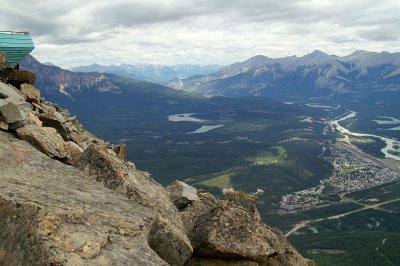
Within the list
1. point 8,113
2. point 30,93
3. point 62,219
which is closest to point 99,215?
point 62,219

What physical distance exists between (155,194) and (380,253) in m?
195

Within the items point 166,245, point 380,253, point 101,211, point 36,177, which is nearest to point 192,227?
point 166,245

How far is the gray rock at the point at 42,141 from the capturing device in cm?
2500

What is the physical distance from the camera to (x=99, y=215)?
18.3 meters

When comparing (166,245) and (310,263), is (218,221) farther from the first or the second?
(310,263)

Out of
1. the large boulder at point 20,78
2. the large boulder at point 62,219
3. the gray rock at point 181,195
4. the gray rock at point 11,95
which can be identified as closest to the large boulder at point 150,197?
the large boulder at point 62,219

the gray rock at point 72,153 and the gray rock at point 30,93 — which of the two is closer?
the gray rock at point 72,153

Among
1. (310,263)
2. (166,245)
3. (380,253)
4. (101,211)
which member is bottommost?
(380,253)

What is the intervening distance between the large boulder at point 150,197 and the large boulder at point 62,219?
95 centimetres

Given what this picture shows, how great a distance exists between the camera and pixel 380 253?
19675 cm

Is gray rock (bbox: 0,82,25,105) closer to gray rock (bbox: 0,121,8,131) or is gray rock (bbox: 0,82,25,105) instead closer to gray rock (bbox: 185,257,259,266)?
gray rock (bbox: 0,121,8,131)

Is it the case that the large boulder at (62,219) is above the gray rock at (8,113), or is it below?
below

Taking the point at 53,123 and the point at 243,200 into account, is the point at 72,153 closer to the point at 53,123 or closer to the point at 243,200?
the point at 53,123

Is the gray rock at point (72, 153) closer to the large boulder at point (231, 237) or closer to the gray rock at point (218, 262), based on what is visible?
the large boulder at point (231, 237)
